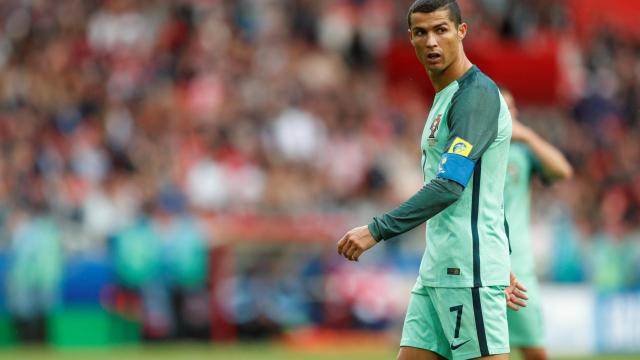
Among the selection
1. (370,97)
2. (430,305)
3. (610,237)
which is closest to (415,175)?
(370,97)

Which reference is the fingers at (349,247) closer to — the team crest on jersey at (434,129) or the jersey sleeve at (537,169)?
the team crest on jersey at (434,129)

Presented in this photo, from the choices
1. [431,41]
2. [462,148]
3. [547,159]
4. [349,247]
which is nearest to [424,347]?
[349,247]

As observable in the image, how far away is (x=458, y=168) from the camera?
605 centimetres

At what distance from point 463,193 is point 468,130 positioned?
0.33 metres

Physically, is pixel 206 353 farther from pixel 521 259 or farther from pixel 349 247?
pixel 349 247

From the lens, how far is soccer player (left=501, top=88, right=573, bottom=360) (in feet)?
29.0

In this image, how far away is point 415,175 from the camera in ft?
65.2

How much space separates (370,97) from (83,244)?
233 inches

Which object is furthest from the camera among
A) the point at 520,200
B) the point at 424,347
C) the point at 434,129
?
the point at 520,200

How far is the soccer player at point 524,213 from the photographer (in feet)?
29.0

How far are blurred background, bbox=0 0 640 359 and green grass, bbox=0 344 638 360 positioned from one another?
0.14 metres

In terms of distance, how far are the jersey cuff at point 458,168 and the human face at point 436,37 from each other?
49 cm

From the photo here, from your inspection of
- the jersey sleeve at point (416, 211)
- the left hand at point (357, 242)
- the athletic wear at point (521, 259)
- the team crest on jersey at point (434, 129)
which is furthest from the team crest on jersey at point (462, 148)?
the athletic wear at point (521, 259)

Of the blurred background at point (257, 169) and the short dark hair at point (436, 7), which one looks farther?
the blurred background at point (257, 169)
